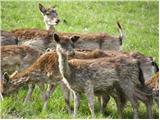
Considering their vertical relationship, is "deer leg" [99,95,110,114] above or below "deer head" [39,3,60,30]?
below

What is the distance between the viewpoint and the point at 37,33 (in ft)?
48.5

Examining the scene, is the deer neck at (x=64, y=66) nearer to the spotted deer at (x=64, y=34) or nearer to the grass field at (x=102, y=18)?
the spotted deer at (x=64, y=34)

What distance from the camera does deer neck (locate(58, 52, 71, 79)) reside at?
34.4 feet

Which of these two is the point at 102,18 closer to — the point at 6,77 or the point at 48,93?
the point at 48,93

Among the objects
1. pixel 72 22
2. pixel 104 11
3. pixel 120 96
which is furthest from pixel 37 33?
pixel 104 11

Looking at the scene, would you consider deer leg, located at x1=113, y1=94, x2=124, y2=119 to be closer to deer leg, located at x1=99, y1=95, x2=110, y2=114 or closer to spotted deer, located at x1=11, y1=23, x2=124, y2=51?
deer leg, located at x1=99, y1=95, x2=110, y2=114

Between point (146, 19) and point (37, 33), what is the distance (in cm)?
903

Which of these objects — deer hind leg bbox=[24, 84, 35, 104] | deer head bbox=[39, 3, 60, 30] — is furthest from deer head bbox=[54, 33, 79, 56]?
deer head bbox=[39, 3, 60, 30]

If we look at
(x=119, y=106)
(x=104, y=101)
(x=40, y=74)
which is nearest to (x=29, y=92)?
(x=40, y=74)

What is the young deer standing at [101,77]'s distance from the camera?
10.7 metres

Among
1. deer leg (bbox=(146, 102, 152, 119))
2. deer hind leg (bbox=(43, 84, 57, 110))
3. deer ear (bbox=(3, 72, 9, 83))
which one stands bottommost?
deer leg (bbox=(146, 102, 152, 119))

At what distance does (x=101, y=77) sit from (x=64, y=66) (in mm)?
810

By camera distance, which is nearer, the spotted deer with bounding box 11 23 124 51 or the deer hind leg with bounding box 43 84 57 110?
the deer hind leg with bounding box 43 84 57 110

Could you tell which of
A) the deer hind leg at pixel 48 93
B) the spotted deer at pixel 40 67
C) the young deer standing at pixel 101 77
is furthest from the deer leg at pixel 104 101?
A: the spotted deer at pixel 40 67
